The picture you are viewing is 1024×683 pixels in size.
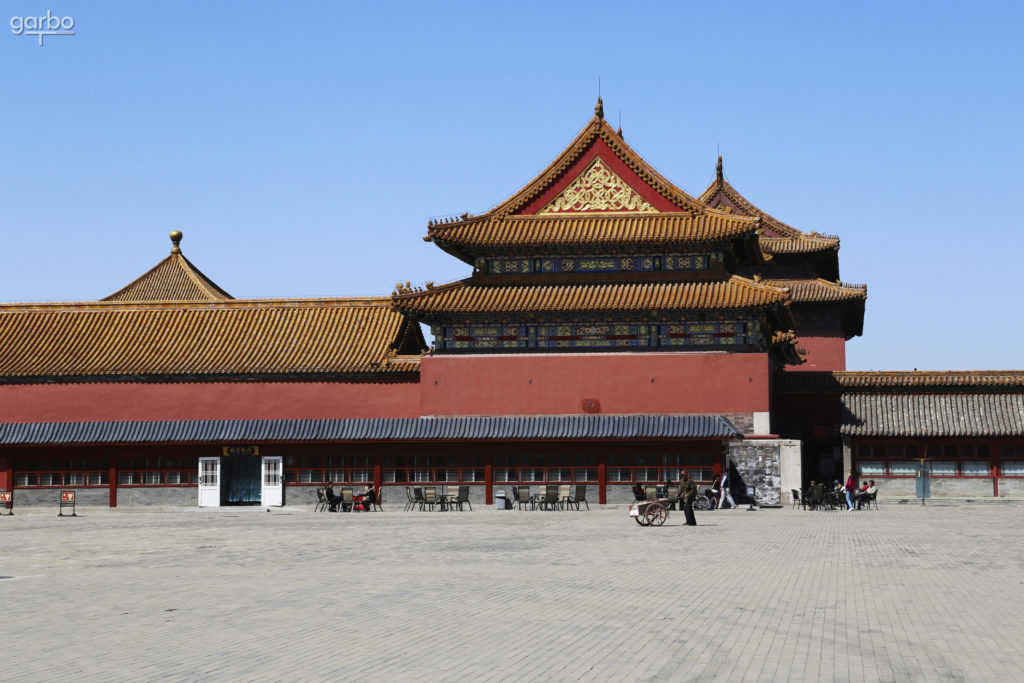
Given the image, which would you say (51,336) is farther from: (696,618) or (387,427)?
(696,618)

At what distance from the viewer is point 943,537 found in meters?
28.2

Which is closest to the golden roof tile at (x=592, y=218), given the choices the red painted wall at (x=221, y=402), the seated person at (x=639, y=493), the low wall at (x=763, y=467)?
the red painted wall at (x=221, y=402)

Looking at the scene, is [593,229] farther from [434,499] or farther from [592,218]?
[434,499]

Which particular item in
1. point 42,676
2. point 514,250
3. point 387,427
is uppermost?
point 514,250

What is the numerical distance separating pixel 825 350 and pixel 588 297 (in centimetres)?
2131

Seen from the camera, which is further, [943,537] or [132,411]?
[132,411]

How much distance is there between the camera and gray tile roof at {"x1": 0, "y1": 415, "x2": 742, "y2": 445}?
144 ft

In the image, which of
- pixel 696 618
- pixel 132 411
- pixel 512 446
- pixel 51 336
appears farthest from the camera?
pixel 51 336

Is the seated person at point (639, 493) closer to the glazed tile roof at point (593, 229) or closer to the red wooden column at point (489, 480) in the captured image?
the red wooden column at point (489, 480)

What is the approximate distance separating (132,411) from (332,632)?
117 feet

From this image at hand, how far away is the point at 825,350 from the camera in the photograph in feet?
208

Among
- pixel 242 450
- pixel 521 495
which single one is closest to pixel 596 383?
pixel 521 495

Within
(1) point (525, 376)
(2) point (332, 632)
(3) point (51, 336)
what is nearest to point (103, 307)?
(3) point (51, 336)

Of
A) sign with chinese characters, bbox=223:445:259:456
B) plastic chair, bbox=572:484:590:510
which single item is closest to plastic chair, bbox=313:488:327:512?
sign with chinese characters, bbox=223:445:259:456
